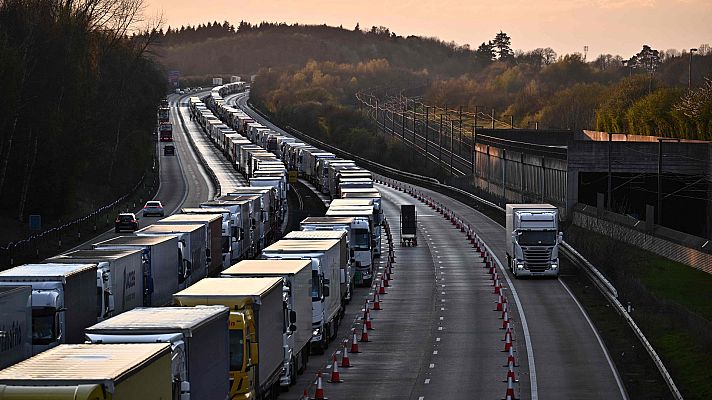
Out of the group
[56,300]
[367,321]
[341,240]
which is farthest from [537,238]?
[56,300]

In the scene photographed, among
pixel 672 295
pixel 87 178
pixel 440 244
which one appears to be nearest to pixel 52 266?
pixel 672 295

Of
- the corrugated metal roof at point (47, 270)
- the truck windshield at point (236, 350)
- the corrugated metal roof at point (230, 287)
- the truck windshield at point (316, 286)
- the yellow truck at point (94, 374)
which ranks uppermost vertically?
the yellow truck at point (94, 374)

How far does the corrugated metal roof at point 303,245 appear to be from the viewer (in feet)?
137

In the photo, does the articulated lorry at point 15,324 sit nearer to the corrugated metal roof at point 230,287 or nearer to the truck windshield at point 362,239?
the corrugated metal roof at point 230,287

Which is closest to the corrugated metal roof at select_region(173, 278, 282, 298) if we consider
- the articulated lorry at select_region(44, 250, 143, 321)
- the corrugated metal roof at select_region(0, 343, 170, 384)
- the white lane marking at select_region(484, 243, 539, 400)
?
the articulated lorry at select_region(44, 250, 143, 321)

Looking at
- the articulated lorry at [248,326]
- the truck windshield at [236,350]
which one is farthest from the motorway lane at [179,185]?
the truck windshield at [236,350]

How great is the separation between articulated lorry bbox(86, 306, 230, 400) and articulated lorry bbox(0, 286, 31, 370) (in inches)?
200

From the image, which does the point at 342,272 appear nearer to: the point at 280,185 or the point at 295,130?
the point at 280,185

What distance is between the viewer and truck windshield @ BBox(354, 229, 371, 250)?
192 ft

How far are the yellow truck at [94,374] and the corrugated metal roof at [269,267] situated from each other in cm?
1321

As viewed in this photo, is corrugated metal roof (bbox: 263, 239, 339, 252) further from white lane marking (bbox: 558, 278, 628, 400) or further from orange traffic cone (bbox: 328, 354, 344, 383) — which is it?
white lane marking (bbox: 558, 278, 628, 400)

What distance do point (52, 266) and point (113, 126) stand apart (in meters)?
78.9

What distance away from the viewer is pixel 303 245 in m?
43.6

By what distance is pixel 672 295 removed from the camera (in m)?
60.2
